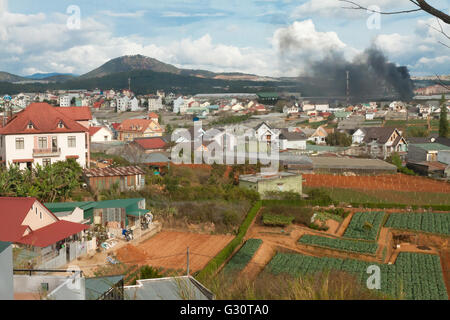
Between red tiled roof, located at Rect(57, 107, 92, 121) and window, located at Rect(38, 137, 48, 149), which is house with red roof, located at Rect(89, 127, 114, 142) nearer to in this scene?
red tiled roof, located at Rect(57, 107, 92, 121)

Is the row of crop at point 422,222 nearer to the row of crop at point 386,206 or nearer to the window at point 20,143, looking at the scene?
the row of crop at point 386,206

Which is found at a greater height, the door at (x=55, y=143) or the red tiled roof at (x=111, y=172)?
the door at (x=55, y=143)

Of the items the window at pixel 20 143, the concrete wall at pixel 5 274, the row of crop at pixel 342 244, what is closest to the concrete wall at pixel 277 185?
the row of crop at pixel 342 244

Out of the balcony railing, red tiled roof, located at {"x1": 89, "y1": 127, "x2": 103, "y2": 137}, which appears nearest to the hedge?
the balcony railing

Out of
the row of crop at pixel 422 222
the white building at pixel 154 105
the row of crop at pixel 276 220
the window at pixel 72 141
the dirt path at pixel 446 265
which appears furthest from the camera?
the white building at pixel 154 105

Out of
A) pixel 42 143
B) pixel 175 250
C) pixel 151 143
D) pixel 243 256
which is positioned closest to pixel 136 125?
pixel 151 143

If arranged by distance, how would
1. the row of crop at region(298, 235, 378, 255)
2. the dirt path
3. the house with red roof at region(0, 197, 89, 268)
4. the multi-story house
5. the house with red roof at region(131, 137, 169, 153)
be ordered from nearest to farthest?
the house with red roof at region(0, 197, 89, 268) → the dirt path → the row of crop at region(298, 235, 378, 255) → the house with red roof at region(131, 137, 169, 153) → the multi-story house
